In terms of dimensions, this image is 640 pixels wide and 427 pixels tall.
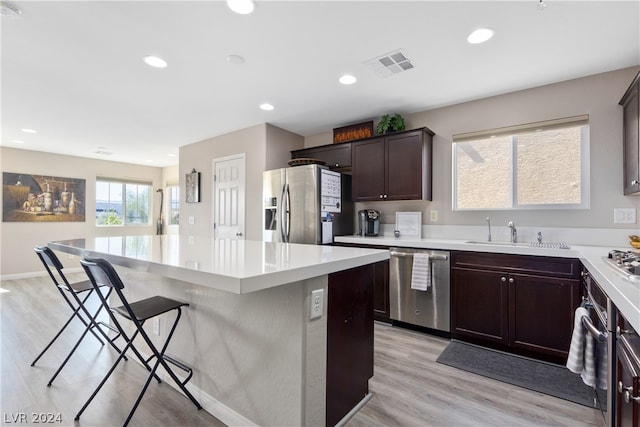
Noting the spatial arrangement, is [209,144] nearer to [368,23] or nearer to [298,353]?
[368,23]

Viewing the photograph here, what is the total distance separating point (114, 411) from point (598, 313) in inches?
108

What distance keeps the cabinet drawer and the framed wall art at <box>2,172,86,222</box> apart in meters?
7.32

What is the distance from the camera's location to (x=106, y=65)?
8.48 ft

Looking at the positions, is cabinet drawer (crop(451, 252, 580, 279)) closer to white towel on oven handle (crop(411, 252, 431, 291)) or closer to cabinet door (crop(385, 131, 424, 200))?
white towel on oven handle (crop(411, 252, 431, 291))

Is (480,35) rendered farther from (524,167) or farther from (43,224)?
(43,224)

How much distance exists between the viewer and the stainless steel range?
4.21 ft

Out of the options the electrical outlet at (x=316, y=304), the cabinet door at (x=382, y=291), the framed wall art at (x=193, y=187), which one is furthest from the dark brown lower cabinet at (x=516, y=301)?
the framed wall art at (x=193, y=187)

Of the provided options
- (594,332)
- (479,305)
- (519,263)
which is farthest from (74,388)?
(519,263)

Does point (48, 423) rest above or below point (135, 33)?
below

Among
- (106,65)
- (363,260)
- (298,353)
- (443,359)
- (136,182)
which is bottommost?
(443,359)

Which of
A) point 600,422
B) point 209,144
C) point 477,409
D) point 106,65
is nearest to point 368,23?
point 106,65

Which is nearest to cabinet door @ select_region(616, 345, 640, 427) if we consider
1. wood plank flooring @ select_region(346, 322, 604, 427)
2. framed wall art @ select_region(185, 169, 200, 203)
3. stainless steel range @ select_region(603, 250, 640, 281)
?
stainless steel range @ select_region(603, 250, 640, 281)

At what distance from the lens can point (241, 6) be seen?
1.86m

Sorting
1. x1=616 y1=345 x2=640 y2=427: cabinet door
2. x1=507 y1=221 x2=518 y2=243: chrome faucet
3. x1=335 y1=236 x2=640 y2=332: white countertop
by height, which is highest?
x1=507 y1=221 x2=518 y2=243: chrome faucet
